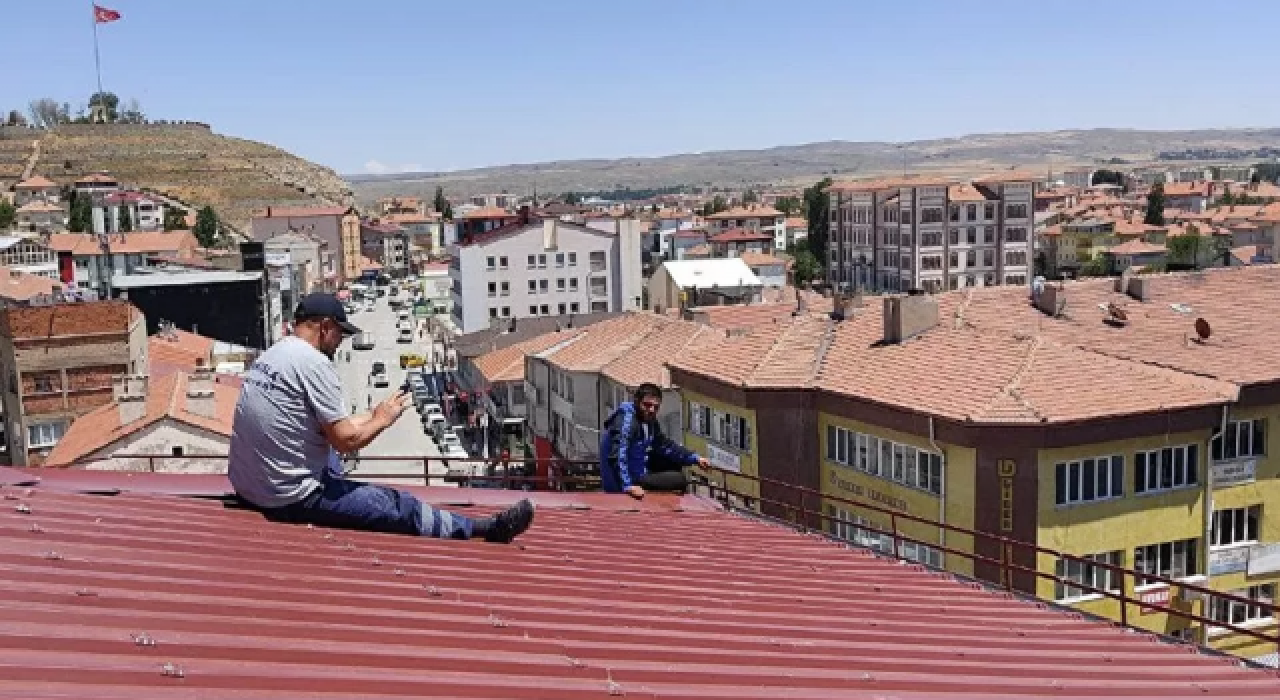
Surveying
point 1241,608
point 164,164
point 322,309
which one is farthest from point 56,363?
point 164,164

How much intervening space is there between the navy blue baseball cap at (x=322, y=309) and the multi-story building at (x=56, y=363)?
86.5 ft

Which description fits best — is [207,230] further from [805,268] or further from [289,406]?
[289,406]

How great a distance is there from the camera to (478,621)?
19.4ft

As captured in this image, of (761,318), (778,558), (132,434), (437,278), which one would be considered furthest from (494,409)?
(437,278)

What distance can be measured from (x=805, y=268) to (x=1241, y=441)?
87.7 metres

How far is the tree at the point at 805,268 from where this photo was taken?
10708 centimetres

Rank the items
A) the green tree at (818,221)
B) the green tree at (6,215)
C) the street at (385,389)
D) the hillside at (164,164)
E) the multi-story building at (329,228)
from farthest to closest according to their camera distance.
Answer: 1. the hillside at (164,164)
2. the multi-story building at (329,228)
3. the green tree at (818,221)
4. the green tree at (6,215)
5. the street at (385,389)

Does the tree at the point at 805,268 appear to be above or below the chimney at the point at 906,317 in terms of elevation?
below

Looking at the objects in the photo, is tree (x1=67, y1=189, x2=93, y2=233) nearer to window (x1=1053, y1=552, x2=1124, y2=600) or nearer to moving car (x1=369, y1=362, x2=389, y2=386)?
moving car (x1=369, y1=362, x2=389, y2=386)

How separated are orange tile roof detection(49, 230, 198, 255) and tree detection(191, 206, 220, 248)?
2375 centimetres

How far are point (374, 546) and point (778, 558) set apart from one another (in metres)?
4.18

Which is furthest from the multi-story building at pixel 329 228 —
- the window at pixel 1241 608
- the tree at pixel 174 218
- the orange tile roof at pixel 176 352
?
the window at pixel 1241 608

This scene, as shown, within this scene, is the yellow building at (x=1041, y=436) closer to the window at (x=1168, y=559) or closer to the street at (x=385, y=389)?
the window at (x=1168, y=559)

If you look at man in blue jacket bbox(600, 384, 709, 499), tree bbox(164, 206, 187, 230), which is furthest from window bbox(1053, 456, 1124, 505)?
tree bbox(164, 206, 187, 230)
